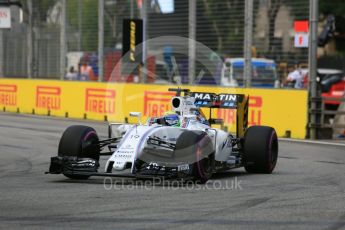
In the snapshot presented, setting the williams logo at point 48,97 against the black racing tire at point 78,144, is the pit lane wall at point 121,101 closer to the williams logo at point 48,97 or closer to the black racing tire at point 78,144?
the williams logo at point 48,97

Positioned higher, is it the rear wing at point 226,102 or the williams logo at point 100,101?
the rear wing at point 226,102

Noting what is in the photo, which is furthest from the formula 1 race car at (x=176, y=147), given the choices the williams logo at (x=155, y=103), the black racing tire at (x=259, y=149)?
the williams logo at (x=155, y=103)

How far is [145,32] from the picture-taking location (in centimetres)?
2531

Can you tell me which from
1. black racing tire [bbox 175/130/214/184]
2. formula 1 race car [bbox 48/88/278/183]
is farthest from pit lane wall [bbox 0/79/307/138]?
black racing tire [bbox 175/130/214/184]

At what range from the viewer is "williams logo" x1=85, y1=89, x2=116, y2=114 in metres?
24.6

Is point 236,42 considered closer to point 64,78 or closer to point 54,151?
point 64,78

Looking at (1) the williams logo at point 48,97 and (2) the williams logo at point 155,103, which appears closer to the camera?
(2) the williams logo at point 155,103

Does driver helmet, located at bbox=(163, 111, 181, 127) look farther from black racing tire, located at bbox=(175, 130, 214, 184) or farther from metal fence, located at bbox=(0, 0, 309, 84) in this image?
metal fence, located at bbox=(0, 0, 309, 84)

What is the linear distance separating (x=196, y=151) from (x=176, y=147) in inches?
10.5

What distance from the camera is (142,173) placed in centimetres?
1022

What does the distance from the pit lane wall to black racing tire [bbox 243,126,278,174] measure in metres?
7.91

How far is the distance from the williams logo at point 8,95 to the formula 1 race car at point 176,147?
1725 centimetres

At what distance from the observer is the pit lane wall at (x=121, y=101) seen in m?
20.3

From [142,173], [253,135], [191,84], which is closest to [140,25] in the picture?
[191,84]
